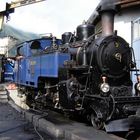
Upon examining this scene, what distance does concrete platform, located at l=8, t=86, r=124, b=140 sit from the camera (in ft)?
30.6

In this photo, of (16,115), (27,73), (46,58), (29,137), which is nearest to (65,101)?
(29,137)

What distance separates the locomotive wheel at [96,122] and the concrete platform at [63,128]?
7.3 inches

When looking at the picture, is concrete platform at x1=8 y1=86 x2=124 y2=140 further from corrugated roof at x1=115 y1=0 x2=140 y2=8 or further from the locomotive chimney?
corrugated roof at x1=115 y1=0 x2=140 y2=8

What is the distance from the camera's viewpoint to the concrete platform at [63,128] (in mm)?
9341

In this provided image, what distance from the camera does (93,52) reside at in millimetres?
11055

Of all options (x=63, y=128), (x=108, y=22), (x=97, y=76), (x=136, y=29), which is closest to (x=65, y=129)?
(x=63, y=128)

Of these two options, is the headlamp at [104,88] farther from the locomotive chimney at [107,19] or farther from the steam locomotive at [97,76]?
the locomotive chimney at [107,19]

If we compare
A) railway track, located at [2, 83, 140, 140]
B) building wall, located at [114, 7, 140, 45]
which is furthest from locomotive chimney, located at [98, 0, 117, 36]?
building wall, located at [114, 7, 140, 45]

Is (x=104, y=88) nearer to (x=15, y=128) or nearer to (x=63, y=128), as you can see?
(x=63, y=128)

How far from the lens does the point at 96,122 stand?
10656mm

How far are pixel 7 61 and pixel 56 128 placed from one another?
1131 inches

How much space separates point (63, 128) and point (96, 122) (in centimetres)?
89

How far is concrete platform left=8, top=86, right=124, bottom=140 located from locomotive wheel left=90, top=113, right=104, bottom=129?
19 cm

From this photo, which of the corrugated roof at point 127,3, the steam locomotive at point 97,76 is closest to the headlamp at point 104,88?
the steam locomotive at point 97,76
